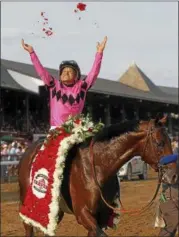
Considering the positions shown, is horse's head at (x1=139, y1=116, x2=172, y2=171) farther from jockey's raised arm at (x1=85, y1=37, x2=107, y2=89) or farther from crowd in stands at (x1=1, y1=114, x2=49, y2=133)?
crowd in stands at (x1=1, y1=114, x2=49, y2=133)

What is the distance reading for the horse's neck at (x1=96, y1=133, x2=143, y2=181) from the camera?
18.8ft

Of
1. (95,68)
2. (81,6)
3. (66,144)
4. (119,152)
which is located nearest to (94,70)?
(95,68)

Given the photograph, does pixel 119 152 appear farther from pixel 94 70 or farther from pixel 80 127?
pixel 94 70

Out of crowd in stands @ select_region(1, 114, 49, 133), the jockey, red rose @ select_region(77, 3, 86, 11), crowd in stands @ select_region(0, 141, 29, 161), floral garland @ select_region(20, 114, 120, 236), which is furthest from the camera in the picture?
crowd in stands @ select_region(1, 114, 49, 133)

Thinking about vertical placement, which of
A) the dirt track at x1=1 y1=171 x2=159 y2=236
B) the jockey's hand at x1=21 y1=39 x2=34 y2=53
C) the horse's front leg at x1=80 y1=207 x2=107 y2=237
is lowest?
the dirt track at x1=1 y1=171 x2=159 y2=236

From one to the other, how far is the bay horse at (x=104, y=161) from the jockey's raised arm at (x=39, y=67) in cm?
93

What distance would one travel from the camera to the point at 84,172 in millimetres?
5832

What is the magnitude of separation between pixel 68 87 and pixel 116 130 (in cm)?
86

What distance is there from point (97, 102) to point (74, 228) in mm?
21896

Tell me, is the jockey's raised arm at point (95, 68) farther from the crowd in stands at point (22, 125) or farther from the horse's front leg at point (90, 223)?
the crowd in stands at point (22, 125)

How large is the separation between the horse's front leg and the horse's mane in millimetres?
859

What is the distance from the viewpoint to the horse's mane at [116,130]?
584cm

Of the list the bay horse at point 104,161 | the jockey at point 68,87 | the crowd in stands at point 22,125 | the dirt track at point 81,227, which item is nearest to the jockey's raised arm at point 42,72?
the jockey at point 68,87

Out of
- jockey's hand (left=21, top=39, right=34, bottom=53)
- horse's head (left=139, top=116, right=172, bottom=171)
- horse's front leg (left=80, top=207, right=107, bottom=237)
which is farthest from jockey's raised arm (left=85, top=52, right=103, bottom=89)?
horse's front leg (left=80, top=207, right=107, bottom=237)
